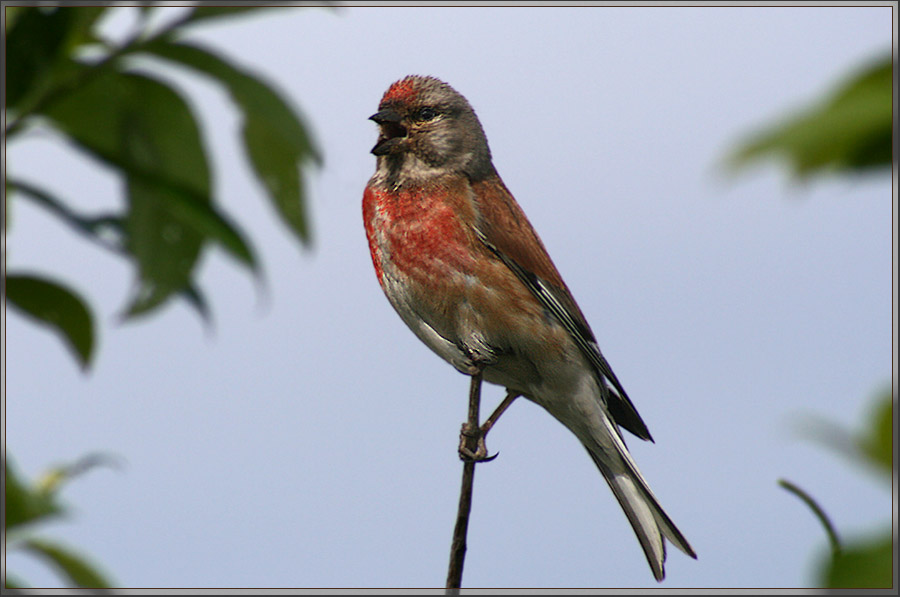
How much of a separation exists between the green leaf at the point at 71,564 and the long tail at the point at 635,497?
3028mm

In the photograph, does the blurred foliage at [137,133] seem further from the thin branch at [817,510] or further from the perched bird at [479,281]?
the perched bird at [479,281]

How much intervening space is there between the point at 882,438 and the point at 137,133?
1134 millimetres

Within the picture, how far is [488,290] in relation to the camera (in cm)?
402

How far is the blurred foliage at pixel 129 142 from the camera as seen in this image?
4.22 ft

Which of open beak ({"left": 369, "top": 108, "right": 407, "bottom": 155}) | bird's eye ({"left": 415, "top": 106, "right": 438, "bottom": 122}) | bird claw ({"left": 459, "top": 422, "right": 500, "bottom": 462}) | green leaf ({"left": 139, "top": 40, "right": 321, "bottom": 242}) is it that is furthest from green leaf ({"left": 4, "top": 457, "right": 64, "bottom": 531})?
bird's eye ({"left": 415, "top": 106, "right": 438, "bottom": 122})

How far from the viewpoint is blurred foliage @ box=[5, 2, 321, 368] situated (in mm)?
1293

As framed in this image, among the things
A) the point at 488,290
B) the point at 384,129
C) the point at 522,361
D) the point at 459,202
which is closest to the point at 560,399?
the point at 522,361

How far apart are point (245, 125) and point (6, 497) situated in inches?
26.3

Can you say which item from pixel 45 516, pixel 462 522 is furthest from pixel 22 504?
pixel 462 522

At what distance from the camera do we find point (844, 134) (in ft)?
2.05

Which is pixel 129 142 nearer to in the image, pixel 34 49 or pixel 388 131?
pixel 34 49

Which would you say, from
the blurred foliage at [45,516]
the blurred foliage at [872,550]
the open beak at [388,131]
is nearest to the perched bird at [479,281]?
the open beak at [388,131]

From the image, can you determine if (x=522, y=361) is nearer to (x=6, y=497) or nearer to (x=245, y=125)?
(x=245, y=125)

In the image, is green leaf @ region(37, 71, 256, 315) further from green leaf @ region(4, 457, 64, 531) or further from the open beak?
the open beak
